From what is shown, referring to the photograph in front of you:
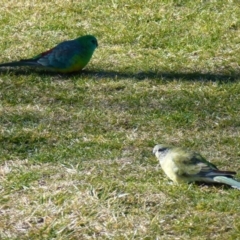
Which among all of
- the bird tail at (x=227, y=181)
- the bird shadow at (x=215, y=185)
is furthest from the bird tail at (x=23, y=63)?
the bird tail at (x=227, y=181)

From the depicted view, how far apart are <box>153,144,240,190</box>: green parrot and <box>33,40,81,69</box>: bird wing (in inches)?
95.5

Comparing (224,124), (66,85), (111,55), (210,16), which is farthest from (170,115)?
(210,16)

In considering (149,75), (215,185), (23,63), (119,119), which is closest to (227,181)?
(215,185)

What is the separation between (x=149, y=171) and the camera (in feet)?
18.6

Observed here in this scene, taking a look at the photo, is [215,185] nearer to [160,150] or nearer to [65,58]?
[160,150]

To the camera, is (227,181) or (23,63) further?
(23,63)

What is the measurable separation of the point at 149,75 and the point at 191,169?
8.42 ft

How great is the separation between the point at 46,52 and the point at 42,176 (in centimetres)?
246

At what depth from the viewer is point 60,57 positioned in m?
7.72

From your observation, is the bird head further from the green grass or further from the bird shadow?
the bird shadow

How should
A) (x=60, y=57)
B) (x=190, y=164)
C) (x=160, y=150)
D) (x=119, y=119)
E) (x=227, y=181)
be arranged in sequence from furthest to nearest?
1. (x=60, y=57)
2. (x=119, y=119)
3. (x=160, y=150)
4. (x=190, y=164)
5. (x=227, y=181)

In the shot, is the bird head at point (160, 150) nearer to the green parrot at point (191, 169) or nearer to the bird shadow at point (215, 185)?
the green parrot at point (191, 169)

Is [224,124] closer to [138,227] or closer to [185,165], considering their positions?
[185,165]

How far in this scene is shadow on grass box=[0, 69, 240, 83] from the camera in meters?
7.73
